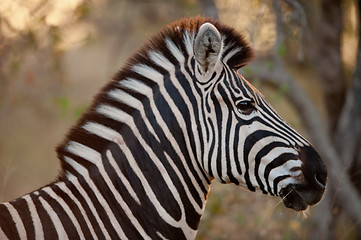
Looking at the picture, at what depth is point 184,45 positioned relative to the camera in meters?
3.75

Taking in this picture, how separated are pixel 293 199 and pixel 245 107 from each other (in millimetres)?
811

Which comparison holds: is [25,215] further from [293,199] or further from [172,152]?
[293,199]

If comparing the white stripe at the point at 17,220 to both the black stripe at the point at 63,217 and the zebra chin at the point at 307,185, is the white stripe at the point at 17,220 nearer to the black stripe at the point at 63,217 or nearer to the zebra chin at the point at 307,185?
the black stripe at the point at 63,217

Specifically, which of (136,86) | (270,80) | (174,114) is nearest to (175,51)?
(136,86)

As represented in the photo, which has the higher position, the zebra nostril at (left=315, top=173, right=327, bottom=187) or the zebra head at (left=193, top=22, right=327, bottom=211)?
the zebra head at (left=193, top=22, right=327, bottom=211)

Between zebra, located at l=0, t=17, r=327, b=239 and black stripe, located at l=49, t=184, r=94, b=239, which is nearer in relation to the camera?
black stripe, located at l=49, t=184, r=94, b=239

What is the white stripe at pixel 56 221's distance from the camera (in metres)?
3.17

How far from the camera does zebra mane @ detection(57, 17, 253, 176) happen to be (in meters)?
3.51

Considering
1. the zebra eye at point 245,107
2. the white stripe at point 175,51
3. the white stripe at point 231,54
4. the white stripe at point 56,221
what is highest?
the white stripe at point 175,51

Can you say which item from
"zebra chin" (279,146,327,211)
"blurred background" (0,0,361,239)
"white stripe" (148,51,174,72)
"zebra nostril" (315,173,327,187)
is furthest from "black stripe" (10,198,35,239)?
"blurred background" (0,0,361,239)

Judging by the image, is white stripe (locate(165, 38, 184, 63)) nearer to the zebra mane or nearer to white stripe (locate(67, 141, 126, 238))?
the zebra mane

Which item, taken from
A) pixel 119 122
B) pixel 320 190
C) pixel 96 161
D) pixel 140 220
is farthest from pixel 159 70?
pixel 320 190

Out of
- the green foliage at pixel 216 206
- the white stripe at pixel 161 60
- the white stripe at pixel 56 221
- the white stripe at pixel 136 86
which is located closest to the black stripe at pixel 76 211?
the white stripe at pixel 56 221

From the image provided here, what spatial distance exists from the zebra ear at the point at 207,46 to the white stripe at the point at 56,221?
1588 millimetres
